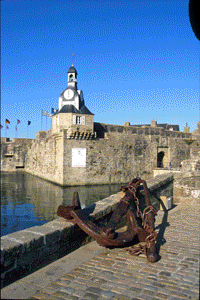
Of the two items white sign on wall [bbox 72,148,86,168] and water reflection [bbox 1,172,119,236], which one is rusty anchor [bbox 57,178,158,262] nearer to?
water reflection [bbox 1,172,119,236]

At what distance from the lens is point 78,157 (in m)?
24.1

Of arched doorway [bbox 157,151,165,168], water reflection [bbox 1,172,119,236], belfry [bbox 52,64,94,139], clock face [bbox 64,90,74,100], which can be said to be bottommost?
water reflection [bbox 1,172,119,236]

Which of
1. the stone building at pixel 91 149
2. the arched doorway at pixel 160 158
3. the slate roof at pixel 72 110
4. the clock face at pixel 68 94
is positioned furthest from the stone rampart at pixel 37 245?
the arched doorway at pixel 160 158

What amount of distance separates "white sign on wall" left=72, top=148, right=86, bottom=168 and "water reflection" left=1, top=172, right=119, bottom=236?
2.07 metres

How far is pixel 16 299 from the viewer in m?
2.38

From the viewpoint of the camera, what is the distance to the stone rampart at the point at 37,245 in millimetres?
2605

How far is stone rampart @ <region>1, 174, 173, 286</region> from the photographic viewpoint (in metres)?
2.61

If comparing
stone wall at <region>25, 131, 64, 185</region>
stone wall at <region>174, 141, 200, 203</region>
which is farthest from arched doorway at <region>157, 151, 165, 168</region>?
stone wall at <region>174, 141, 200, 203</region>

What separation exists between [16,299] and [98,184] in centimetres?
2244

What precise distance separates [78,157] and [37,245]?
21.2m

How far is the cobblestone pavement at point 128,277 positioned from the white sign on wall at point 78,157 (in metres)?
20.0

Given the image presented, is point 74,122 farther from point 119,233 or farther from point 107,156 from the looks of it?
point 119,233

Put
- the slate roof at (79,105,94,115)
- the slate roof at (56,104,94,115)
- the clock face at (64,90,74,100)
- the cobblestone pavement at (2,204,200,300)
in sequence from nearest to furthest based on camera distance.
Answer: the cobblestone pavement at (2,204,200,300) < the slate roof at (56,104,94,115) < the slate roof at (79,105,94,115) < the clock face at (64,90,74,100)

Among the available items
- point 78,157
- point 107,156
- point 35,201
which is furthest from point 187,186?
point 107,156
